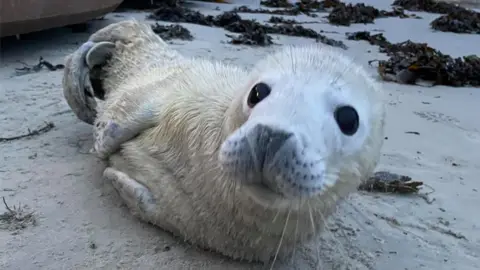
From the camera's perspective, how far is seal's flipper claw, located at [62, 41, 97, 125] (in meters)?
3.10

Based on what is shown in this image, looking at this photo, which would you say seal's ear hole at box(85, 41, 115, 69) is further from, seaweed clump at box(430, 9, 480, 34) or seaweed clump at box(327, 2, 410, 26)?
seaweed clump at box(430, 9, 480, 34)

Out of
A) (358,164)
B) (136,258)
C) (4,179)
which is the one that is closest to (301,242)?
(358,164)

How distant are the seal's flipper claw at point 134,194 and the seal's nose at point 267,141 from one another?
86cm

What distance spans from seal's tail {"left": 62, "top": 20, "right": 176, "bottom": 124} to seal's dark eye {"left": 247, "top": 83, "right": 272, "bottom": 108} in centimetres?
133

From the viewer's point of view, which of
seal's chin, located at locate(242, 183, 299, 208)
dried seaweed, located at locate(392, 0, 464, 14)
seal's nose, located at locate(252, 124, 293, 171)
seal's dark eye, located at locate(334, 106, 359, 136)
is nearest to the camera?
seal's nose, located at locate(252, 124, 293, 171)

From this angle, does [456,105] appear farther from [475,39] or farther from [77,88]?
[475,39]

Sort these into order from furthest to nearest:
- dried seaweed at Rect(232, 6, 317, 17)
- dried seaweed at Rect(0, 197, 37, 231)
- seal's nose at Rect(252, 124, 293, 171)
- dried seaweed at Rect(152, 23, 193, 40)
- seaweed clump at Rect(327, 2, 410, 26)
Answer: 1. dried seaweed at Rect(232, 6, 317, 17)
2. seaweed clump at Rect(327, 2, 410, 26)
3. dried seaweed at Rect(152, 23, 193, 40)
4. dried seaweed at Rect(0, 197, 37, 231)
5. seal's nose at Rect(252, 124, 293, 171)

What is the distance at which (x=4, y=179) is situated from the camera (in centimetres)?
262

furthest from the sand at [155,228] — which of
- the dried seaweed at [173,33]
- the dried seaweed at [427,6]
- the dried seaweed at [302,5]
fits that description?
the dried seaweed at [427,6]

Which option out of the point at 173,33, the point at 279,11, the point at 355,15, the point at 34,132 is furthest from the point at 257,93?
the point at 279,11

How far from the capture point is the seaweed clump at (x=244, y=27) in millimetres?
6406

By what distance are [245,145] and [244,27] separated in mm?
5745

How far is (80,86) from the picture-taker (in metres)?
3.11

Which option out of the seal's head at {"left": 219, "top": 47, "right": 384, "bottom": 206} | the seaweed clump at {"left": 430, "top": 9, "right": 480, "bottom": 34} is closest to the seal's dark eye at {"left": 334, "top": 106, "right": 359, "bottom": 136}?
the seal's head at {"left": 219, "top": 47, "right": 384, "bottom": 206}
